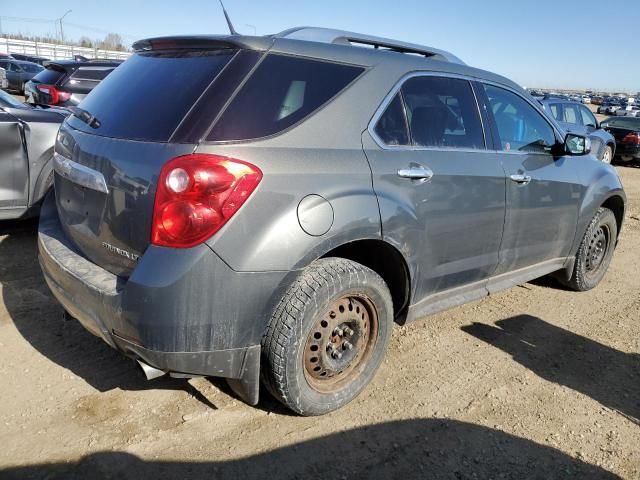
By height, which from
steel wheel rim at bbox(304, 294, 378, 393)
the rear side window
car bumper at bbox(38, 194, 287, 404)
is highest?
the rear side window

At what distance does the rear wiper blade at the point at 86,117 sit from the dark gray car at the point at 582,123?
10480mm

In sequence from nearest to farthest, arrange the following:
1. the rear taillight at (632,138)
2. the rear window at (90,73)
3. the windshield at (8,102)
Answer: the windshield at (8,102), the rear window at (90,73), the rear taillight at (632,138)

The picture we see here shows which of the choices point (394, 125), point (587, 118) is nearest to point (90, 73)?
point (394, 125)

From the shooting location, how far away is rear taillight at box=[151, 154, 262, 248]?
218 centimetres

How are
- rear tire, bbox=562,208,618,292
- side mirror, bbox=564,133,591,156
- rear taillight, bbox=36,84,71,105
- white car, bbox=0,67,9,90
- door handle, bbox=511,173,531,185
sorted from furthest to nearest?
white car, bbox=0,67,9,90
rear taillight, bbox=36,84,71,105
rear tire, bbox=562,208,618,292
side mirror, bbox=564,133,591,156
door handle, bbox=511,173,531,185

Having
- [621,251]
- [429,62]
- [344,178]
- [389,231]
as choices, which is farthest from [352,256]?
[621,251]

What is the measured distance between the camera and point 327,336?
2.72 m

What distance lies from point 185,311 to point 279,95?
41.9 inches

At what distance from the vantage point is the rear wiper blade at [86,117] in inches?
107

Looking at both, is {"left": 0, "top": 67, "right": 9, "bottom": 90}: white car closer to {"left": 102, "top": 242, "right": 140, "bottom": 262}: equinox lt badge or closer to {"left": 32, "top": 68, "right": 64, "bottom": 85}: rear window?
{"left": 32, "top": 68, "right": 64, "bottom": 85}: rear window

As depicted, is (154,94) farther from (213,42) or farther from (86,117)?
(86,117)

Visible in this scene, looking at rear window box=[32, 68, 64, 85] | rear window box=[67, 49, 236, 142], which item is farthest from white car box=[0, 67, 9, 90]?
rear window box=[67, 49, 236, 142]

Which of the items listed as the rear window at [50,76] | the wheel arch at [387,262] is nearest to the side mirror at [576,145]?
the wheel arch at [387,262]

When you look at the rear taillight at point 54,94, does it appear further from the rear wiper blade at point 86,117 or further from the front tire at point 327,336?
the front tire at point 327,336
